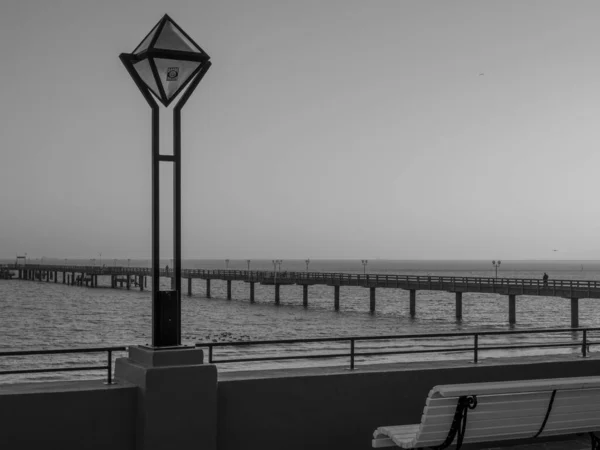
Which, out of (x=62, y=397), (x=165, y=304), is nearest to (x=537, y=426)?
(x=165, y=304)

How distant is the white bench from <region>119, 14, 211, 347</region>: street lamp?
207 centimetres

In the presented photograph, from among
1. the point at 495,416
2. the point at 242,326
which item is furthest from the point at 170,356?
the point at 242,326

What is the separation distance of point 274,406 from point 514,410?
2.28 m

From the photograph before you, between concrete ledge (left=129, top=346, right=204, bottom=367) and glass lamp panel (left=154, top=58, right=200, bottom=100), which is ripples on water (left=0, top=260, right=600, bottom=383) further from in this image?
glass lamp panel (left=154, top=58, right=200, bottom=100)

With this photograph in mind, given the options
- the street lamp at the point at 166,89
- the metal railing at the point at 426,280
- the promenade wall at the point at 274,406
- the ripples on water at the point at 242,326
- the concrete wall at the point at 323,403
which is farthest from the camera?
the metal railing at the point at 426,280

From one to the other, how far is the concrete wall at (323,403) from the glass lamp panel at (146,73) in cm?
273

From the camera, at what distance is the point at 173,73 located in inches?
268

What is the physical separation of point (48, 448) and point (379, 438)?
8.94 feet

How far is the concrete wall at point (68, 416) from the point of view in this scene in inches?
241

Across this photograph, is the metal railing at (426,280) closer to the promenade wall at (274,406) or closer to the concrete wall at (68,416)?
the promenade wall at (274,406)

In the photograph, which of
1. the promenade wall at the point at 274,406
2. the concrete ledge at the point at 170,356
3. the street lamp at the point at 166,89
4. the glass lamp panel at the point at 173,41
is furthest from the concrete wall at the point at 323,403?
the glass lamp panel at the point at 173,41

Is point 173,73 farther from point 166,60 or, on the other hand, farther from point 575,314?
point 575,314

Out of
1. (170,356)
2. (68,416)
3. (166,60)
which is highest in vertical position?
(166,60)

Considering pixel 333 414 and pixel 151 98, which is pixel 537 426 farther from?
pixel 151 98
